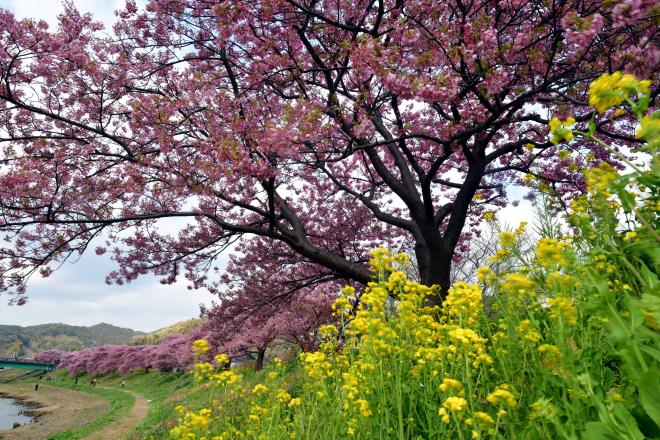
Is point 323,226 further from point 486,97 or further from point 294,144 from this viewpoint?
point 486,97

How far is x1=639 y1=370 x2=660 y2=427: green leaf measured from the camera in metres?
1.33

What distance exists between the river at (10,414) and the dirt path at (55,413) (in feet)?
2.85

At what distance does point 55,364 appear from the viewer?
225 ft

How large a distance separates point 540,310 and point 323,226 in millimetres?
10064

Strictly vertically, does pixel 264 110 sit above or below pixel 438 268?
above

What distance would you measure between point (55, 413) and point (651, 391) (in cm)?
3660

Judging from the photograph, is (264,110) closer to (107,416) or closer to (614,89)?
(614,89)

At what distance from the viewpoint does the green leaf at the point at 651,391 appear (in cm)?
133

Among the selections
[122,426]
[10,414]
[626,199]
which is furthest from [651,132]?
[10,414]

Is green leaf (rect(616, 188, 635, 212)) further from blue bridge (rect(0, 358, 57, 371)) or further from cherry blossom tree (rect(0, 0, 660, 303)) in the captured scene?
blue bridge (rect(0, 358, 57, 371))

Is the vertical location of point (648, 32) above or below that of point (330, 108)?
below

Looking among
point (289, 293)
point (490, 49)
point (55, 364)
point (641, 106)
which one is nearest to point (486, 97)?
point (490, 49)

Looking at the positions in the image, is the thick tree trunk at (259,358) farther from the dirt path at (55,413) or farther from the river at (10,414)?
the river at (10,414)

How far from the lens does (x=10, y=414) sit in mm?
32781
